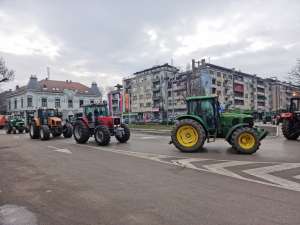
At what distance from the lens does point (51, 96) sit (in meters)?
63.1

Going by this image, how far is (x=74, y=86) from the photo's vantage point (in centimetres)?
6944

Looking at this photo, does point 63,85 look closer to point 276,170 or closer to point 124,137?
point 124,137

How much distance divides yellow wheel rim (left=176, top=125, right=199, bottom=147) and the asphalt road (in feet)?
5.55

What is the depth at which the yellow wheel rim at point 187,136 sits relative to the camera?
11.5m

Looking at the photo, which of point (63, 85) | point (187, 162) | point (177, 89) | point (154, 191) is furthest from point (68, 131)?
point (177, 89)

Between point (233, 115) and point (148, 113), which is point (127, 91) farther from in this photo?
point (233, 115)

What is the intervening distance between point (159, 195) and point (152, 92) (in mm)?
81581

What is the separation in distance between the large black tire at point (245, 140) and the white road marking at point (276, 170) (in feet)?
7.05

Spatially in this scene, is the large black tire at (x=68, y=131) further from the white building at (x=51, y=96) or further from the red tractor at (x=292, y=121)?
the white building at (x=51, y=96)

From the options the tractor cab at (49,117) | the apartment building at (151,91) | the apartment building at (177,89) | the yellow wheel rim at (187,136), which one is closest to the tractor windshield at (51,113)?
the tractor cab at (49,117)

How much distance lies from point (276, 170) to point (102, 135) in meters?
8.55

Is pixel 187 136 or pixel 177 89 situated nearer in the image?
pixel 187 136

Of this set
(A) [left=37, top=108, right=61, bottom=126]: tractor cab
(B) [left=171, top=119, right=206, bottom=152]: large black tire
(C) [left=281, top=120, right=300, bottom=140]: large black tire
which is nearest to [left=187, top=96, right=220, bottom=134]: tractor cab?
(B) [left=171, top=119, right=206, bottom=152]: large black tire

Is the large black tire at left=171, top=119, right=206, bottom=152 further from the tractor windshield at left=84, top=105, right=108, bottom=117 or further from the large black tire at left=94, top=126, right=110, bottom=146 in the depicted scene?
the tractor windshield at left=84, top=105, right=108, bottom=117
